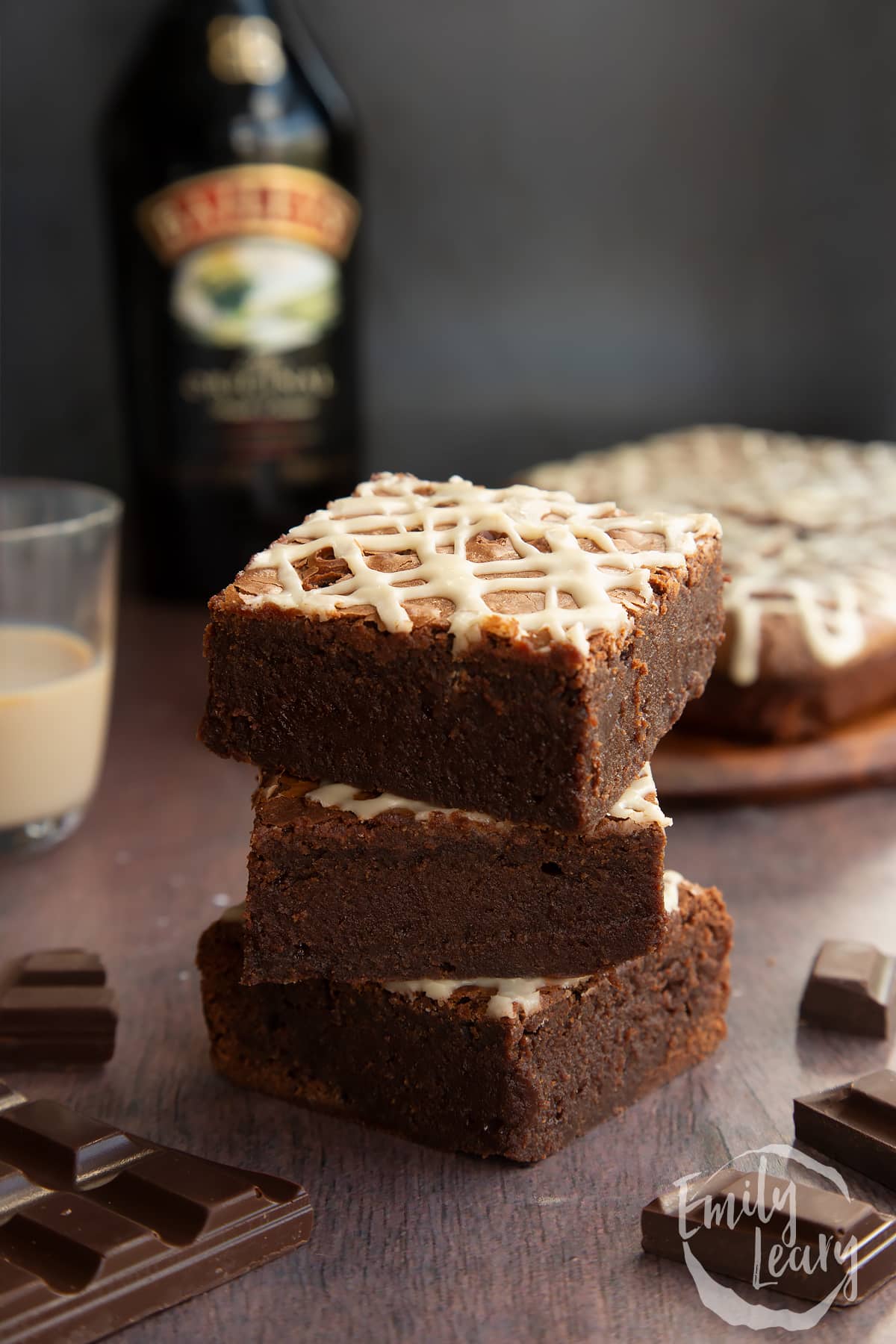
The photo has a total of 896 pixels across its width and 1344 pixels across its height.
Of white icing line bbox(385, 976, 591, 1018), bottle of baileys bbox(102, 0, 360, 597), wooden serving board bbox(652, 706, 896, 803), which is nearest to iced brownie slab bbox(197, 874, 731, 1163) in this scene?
white icing line bbox(385, 976, 591, 1018)

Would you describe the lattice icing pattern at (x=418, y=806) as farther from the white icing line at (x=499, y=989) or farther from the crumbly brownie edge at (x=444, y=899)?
the white icing line at (x=499, y=989)

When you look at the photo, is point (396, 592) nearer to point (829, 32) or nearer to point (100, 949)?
point (100, 949)

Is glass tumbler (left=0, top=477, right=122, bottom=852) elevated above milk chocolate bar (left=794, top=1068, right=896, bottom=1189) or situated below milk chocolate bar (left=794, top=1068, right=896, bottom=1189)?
above

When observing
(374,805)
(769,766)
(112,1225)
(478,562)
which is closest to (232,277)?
(769,766)

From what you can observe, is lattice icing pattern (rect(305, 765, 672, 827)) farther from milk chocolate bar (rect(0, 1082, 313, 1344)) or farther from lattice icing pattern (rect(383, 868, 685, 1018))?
milk chocolate bar (rect(0, 1082, 313, 1344))

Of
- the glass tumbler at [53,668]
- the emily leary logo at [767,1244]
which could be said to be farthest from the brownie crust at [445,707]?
the glass tumbler at [53,668]

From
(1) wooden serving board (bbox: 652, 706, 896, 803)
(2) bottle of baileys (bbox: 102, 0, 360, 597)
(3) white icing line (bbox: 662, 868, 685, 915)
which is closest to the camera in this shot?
(3) white icing line (bbox: 662, 868, 685, 915)
